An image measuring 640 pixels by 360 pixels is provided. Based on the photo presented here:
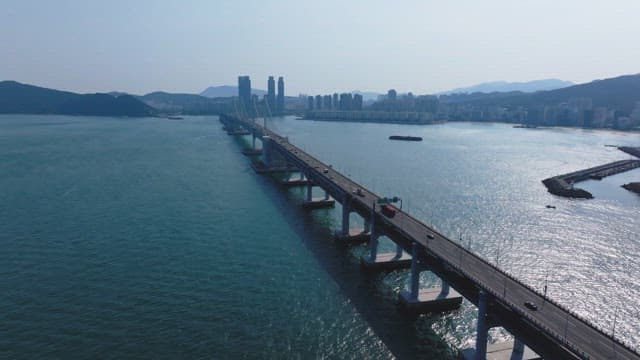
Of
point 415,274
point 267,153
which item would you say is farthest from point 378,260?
point 267,153

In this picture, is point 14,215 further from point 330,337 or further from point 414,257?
point 414,257

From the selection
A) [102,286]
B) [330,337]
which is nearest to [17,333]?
[102,286]

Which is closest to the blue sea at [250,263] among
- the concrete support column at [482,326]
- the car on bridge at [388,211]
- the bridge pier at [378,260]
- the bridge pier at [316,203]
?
the bridge pier at [378,260]

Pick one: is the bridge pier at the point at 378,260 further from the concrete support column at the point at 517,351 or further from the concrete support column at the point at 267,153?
the concrete support column at the point at 267,153

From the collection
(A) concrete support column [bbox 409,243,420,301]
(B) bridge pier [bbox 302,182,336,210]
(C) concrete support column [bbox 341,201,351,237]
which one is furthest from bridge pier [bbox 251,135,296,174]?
(A) concrete support column [bbox 409,243,420,301]

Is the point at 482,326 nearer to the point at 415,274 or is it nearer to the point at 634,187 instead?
the point at 415,274
